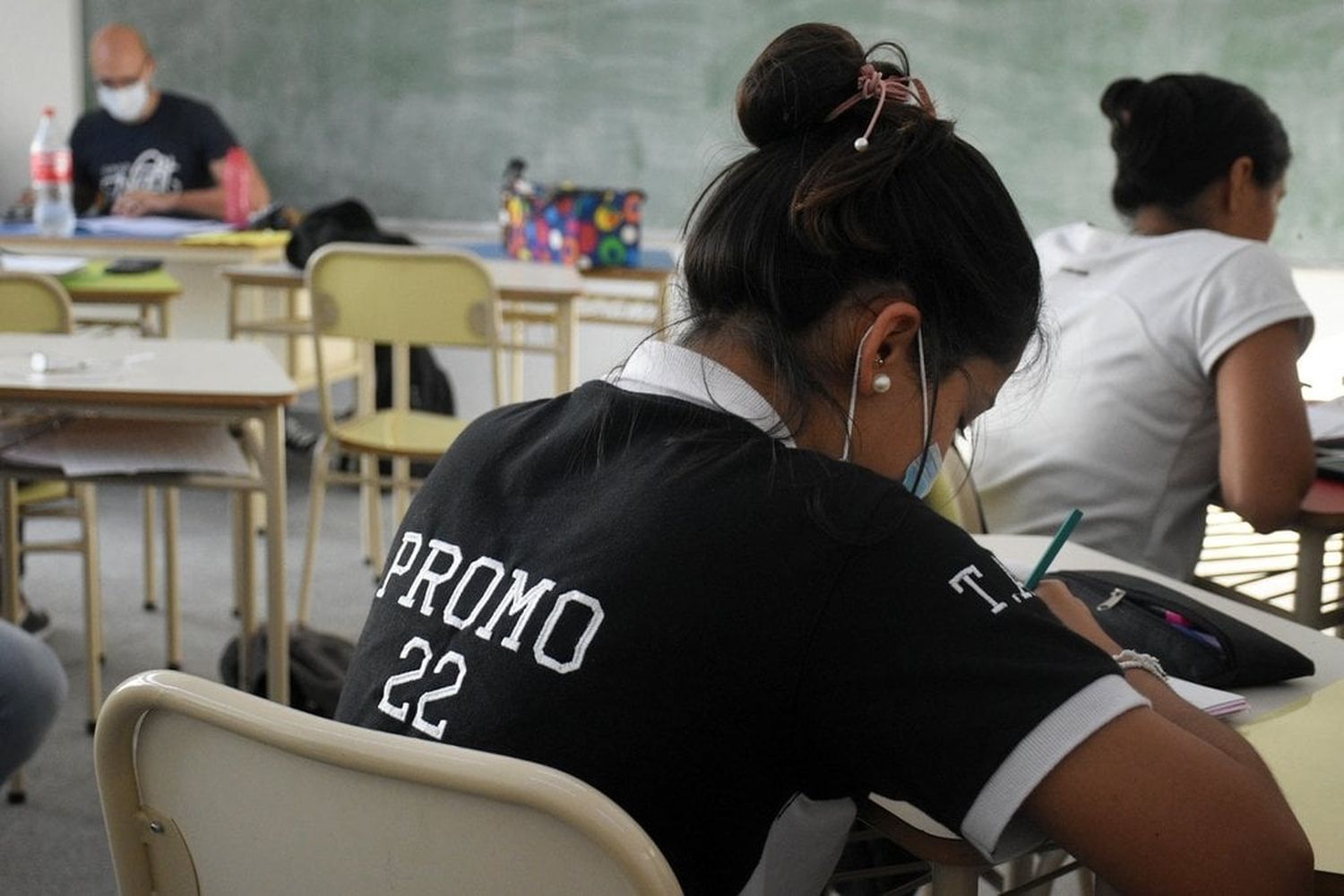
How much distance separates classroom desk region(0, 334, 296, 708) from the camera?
6.77ft

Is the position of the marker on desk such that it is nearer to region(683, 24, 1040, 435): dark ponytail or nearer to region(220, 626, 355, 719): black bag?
region(683, 24, 1040, 435): dark ponytail

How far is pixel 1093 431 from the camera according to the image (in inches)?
75.4

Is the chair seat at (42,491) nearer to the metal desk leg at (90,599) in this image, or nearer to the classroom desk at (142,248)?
the metal desk leg at (90,599)

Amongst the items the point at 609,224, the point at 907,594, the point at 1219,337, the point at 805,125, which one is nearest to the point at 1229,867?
the point at 907,594

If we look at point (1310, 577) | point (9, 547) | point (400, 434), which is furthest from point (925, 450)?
point (400, 434)

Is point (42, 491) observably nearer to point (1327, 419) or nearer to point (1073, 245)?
point (1073, 245)

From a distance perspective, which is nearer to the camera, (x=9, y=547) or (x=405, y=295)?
(x=9, y=547)

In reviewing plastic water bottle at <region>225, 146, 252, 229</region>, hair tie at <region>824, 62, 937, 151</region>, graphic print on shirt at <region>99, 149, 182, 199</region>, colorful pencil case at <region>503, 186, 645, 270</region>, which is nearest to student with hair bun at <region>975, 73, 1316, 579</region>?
hair tie at <region>824, 62, 937, 151</region>

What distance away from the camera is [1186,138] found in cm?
199

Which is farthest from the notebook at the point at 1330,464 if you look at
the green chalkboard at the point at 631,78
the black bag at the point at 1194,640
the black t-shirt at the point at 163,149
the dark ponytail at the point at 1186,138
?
the black t-shirt at the point at 163,149

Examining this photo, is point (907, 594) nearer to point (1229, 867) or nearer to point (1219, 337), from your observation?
point (1229, 867)

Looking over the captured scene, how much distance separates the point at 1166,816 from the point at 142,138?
16.0 feet

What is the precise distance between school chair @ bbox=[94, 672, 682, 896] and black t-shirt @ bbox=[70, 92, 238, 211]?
4517mm

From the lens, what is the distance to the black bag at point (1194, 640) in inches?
44.0
